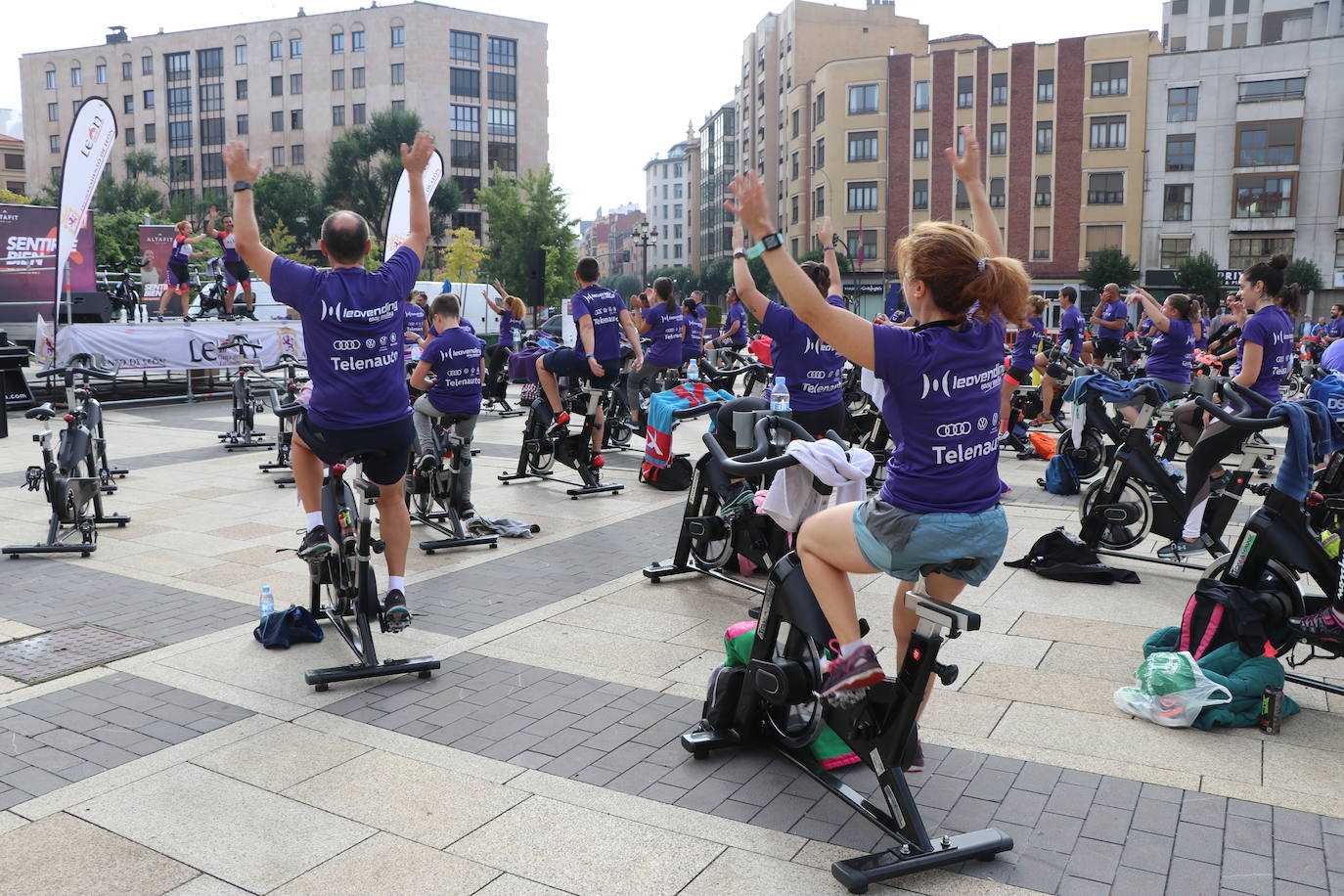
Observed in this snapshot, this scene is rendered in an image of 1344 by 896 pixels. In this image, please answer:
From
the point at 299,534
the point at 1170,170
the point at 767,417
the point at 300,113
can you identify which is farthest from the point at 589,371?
the point at 300,113

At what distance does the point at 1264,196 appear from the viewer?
53.5 metres

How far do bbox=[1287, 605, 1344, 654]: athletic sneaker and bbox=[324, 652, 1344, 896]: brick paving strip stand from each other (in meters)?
1.14

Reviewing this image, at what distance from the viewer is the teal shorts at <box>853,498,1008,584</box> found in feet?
9.62

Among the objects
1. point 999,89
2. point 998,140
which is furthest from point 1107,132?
point 999,89

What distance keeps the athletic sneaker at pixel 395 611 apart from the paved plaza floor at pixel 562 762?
26 centimetres

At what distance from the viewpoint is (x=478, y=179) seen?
8081 centimetres

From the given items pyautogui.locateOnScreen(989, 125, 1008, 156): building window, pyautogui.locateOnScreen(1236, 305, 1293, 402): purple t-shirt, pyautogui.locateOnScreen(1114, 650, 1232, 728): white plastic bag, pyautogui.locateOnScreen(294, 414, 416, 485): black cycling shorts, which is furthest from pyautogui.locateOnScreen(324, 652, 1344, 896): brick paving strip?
pyautogui.locateOnScreen(989, 125, 1008, 156): building window

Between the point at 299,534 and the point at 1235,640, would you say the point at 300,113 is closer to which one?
the point at 299,534

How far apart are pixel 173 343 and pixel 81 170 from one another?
13.2 feet

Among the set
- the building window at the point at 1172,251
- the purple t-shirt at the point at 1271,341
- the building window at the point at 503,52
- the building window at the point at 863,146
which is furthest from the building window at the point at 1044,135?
the purple t-shirt at the point at 1271,341

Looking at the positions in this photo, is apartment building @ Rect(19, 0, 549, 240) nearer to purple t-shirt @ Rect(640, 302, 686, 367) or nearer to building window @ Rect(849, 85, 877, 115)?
building window @ Rect(849, 85, 877, 115)

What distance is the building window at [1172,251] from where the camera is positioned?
180ft

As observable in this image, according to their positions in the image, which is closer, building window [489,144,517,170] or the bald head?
the bald head

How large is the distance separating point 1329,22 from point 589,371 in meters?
74.9
